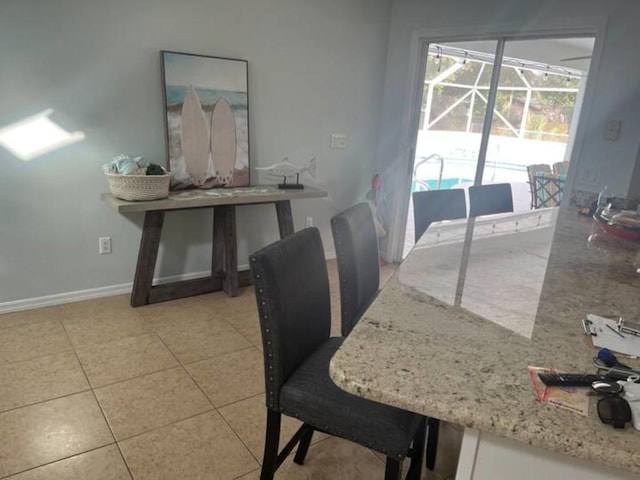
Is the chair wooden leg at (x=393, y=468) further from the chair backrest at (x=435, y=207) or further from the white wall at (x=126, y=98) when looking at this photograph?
the white wall at (x=126, y=98)

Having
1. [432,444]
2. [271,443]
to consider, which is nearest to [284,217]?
[432,444]

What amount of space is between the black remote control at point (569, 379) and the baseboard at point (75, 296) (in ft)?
9.88

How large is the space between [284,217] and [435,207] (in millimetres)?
1365

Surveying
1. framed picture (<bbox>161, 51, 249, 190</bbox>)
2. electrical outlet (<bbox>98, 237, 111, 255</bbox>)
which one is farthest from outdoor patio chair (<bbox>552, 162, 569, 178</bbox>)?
electrical outlet (<bbox>98, 237, 111, 255</bbox>)

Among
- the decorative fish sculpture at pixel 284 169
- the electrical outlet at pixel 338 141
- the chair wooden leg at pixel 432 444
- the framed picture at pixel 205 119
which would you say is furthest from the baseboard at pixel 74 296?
the chair wooden leg at pixel 432 444

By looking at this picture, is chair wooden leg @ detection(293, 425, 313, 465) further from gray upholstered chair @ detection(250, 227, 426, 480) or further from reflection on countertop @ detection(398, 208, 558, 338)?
reflection on countertop @ detection(398, 208, 558, 338)

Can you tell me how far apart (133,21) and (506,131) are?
3.06m

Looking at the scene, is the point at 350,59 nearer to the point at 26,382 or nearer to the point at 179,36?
the point at 179,36

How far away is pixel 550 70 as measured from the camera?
358 cm

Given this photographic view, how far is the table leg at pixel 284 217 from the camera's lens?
3.53 m

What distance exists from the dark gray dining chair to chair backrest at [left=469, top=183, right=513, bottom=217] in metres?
1.20

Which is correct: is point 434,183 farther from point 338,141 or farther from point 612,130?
point 612,130

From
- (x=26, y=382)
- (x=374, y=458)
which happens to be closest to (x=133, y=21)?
(x=26, y=382)

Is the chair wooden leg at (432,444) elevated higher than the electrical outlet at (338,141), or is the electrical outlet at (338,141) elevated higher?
the electrical outlet at (338,141)
